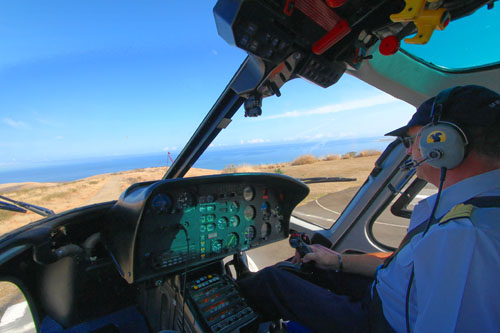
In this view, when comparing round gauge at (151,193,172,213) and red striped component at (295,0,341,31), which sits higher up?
red striped component at (295,0,341,31)

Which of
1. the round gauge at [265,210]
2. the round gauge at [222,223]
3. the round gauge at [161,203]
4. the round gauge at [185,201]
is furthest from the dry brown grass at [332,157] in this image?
the round gauge at [161,203]

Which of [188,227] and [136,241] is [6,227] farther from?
[188,227]

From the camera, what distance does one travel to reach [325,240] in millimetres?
3070

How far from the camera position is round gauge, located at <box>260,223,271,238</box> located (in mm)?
2135

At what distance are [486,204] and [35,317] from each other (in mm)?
2576

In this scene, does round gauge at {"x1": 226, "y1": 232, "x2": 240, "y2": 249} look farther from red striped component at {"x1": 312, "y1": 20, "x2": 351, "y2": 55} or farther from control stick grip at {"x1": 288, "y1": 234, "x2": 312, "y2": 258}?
red striped component at {"x1": 312, "y1": 20, "x2": 351, "y2": 55}

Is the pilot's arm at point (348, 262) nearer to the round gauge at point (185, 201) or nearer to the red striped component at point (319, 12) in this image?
the round gauge at point (185, 201)

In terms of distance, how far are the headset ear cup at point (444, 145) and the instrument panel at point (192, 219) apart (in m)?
1.05

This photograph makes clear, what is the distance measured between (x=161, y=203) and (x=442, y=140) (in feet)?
4.92

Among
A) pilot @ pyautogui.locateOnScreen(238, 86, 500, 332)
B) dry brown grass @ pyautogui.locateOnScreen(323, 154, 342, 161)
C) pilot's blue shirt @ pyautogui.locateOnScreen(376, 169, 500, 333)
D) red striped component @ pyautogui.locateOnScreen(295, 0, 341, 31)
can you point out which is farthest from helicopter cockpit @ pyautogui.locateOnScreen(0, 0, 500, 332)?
dry brown grass @ pyautogui.locateOnScreen(323, 154, 342, 161)

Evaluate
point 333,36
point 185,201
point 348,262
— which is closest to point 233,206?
point 185,201

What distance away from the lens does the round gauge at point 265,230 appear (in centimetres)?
213

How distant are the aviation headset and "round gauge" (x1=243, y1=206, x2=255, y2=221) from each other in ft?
4.23

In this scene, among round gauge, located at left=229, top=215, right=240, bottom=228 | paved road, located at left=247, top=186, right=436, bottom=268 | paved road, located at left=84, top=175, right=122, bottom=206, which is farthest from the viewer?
paved road, located at left=247, top=186, right=436, bottom=268
